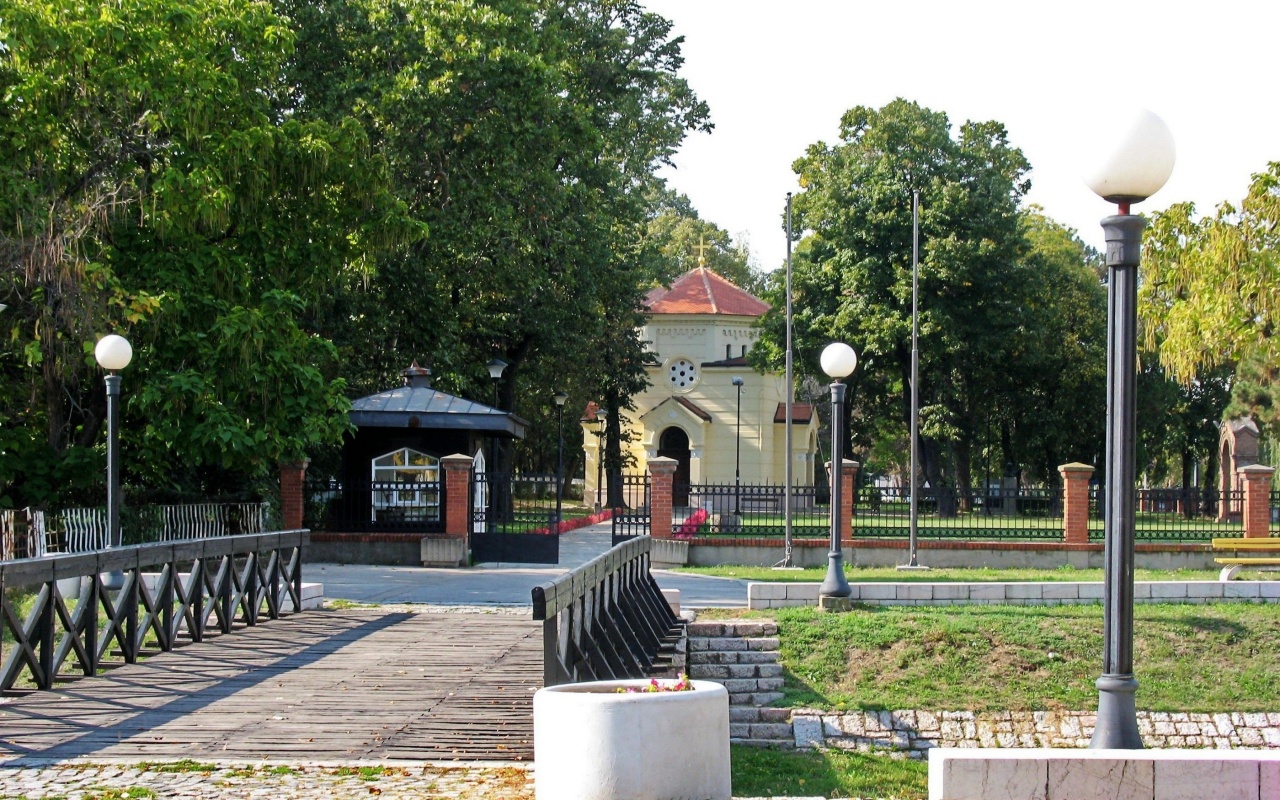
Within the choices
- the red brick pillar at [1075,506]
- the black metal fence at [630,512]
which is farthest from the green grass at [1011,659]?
the black metal fence at [630,512]

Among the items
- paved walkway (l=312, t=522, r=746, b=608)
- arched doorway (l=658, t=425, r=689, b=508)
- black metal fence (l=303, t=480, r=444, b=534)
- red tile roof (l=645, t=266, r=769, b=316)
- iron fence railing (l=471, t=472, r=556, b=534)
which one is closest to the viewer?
paved walkway (l=312, t=522, r=746, b=608)

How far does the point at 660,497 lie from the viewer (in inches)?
1029

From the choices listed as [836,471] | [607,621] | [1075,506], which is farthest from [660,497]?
[607,621]

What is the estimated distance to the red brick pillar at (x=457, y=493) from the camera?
25.3 meters

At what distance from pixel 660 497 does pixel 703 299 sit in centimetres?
3109

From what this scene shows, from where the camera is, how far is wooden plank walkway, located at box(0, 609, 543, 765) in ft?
→ 28.5

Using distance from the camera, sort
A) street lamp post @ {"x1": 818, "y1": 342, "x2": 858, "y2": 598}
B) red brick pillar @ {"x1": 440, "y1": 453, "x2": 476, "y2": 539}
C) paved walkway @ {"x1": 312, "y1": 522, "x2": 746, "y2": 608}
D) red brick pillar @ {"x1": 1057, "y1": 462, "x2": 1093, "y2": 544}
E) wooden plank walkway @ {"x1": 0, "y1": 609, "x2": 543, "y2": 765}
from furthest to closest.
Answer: red brick pillar @ {"x1": 1057, "y1": 462, "x2": 1093, "y2": 544}, red brick pillar @ {"x1": 440, "y1": 453, "x2": 476, "y2": 539}, paved walkway @ {"x1": 312, "y1": 522, "x2": 746, "y2": 608}, street lamp post @ {"x1": 818, "y1": 342, "x2": 858, "y2": 598}, wooden plank walkway @ {"x1": 0, "y1": 609, "x2": 543, "y2": 765}

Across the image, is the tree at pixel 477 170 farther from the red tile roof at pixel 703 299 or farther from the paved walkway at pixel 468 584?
the red tile roof at pixel 703 299

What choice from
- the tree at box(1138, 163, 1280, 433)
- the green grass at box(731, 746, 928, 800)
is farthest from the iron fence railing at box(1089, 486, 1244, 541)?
the green grass at box(731, 746, 928, 800)

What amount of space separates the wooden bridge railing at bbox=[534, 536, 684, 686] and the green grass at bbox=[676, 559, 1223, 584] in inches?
284

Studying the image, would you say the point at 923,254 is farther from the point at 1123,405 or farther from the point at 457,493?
the point at 1123,405

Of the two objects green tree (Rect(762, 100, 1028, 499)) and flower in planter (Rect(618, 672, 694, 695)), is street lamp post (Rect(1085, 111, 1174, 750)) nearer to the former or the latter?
flower in planter (Rect(618, 672, 694, 695))

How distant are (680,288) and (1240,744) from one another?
44674 millimetres

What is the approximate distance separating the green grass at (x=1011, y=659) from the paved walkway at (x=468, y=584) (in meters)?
2.82
